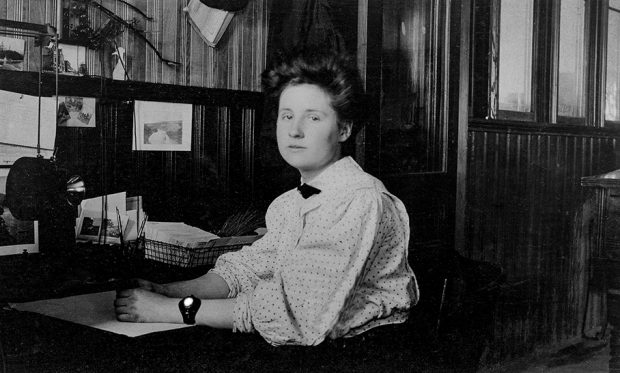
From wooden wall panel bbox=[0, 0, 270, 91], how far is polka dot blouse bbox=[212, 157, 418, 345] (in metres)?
0.98

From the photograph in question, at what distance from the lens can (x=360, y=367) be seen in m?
1.54

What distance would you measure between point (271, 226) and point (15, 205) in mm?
756

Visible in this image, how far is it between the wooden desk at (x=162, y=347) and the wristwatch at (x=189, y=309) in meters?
0.03

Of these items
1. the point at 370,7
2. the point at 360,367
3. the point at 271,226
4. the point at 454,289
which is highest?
the point at 370,7

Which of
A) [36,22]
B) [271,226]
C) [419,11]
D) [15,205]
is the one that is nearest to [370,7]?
[419,11]

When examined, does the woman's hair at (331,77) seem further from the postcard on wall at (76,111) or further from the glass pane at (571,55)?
the glass pane at (571,55)

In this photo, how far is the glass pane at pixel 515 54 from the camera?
3576 millimetres

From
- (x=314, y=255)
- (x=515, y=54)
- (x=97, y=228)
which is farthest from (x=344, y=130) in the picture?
(x=515, y=54)

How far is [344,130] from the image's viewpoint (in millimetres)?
1924

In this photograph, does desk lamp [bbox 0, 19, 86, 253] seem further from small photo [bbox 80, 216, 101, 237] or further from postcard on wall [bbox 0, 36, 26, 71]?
small photo [bbox 80, 216, 101, 237]

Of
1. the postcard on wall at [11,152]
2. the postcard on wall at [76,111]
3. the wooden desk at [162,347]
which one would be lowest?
the wooden desk at [162,347]

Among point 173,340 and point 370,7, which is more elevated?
point 370,7

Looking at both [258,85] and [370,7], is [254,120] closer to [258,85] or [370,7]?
[258,85]

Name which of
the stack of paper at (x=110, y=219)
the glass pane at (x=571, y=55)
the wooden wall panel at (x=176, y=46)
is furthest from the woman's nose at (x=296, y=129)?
the glass pane at (x=571, y=55)
